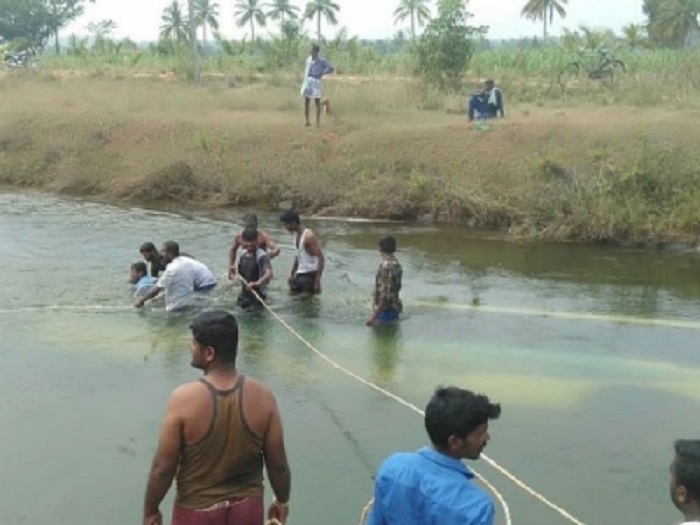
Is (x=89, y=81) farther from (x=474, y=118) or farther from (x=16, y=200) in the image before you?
(x=474, y=118)

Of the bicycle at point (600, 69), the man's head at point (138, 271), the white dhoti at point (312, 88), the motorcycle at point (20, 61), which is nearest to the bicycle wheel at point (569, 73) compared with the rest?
the bicycle at point (600, 69)

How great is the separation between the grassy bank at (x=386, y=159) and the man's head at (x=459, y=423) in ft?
46.2

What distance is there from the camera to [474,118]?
72.8ft

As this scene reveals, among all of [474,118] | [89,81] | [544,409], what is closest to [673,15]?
[89,81]

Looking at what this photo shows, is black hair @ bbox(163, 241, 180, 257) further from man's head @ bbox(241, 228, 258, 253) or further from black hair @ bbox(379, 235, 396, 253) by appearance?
black hair @ bbox(379, 235, 396, 253)

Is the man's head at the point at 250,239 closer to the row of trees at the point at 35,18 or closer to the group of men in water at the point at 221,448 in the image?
the group of men in water at the point at 221,448

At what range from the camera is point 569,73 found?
3222 cm

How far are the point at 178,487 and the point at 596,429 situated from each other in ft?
15.3

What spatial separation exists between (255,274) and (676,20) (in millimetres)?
49114

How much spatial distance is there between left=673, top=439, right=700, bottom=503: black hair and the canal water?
11.1ft

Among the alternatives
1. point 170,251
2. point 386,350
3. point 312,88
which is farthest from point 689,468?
point 312,88

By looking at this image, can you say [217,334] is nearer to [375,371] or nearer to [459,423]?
[459,423]

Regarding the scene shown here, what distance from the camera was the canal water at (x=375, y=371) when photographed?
7.18 metres

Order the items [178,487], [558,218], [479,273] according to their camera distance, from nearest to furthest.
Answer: [178,487], [479,273], [558,218]
